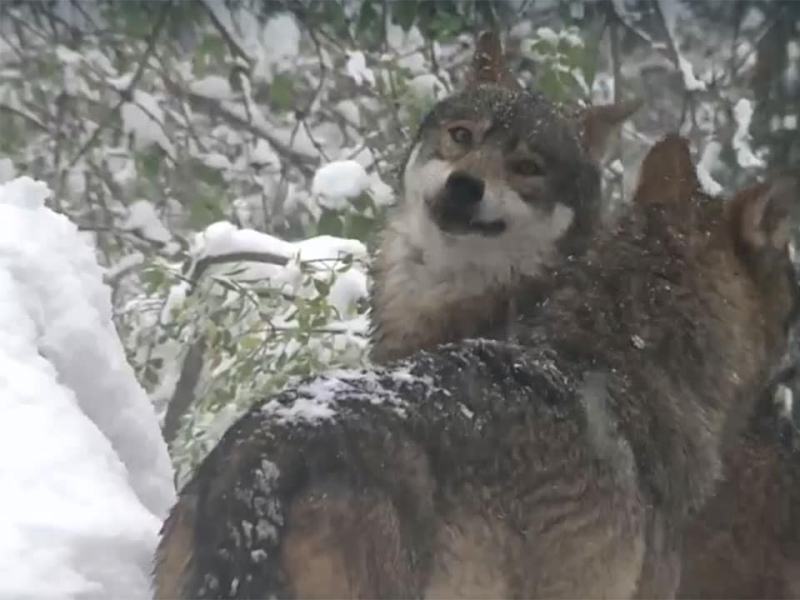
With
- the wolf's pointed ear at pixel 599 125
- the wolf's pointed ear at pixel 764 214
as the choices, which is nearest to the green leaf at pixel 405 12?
the wolf's pointed ear at pixel 599 125

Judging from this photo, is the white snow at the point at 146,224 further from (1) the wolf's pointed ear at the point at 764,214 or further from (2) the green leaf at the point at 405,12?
(1) the wolf's pointed ear at the point at 764,214

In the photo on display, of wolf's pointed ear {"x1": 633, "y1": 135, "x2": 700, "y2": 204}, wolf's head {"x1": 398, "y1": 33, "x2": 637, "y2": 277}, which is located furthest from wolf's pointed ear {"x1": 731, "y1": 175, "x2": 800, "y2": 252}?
wolf's head {"x1": 398, "y1": 33, "x2": 637, "y2": 277}

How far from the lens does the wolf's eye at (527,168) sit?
2566 millimetres

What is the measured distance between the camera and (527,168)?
2.58 metres

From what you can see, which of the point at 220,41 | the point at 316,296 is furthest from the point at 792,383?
the point at 220,41

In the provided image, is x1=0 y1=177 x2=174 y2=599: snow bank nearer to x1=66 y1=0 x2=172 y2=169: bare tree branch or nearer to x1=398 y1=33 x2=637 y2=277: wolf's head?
x1=398 y1=33 x2=637 y2=277: wolf's head

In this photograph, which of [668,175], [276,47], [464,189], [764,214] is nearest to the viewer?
[764,214]

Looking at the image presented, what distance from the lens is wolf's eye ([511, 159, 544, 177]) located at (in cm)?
257

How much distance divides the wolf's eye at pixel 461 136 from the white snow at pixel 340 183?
1.47 meters

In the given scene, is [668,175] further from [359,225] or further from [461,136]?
[359,225]

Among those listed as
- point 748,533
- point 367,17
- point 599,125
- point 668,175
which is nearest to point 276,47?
point 367,17

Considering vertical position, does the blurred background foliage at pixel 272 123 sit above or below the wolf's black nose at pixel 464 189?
above

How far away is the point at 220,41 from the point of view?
5.03 m

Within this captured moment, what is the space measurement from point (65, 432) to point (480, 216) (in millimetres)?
985
